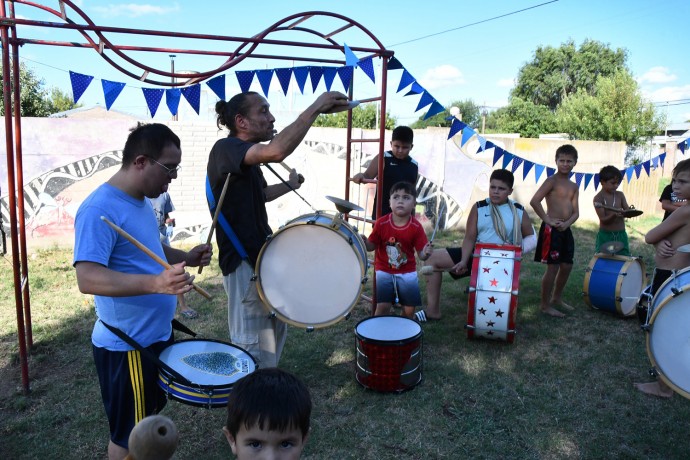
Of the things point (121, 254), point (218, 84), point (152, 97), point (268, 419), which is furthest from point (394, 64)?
point (268, 419)

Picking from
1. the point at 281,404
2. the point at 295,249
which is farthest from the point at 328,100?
the point at 281,404

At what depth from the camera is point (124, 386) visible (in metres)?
→ 2.10

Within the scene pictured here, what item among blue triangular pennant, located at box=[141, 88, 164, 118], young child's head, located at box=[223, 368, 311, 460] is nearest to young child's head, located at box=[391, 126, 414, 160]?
blue triangular pennant, located at box=[141, 88, 164, 118]

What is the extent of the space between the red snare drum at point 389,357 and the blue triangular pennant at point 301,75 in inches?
84.2

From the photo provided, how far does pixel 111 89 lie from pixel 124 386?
2617 millimetres

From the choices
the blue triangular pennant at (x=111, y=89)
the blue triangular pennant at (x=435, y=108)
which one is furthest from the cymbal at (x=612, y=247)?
the blue triangular pennant at (x=111, y=89)

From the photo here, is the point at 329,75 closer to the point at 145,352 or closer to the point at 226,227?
the point at 226,227

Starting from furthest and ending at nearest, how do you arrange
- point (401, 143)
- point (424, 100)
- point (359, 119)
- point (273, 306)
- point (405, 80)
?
1. point (359, 119)
2. point (401, 143)
3. point (424, 100)
4. point (405, 80)
5. point (273, 306)

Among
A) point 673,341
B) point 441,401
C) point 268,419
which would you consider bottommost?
point 441,401

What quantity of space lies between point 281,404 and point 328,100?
1772mm

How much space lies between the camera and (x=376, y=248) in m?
4.50

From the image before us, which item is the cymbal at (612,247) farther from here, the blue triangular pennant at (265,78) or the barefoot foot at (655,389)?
the blue triangular pennant at (265,78)

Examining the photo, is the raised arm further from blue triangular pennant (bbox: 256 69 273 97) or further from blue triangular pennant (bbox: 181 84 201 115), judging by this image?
blue triangular pennant (bbox: 181 84 201 115)

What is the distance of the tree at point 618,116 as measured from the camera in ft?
71.3
